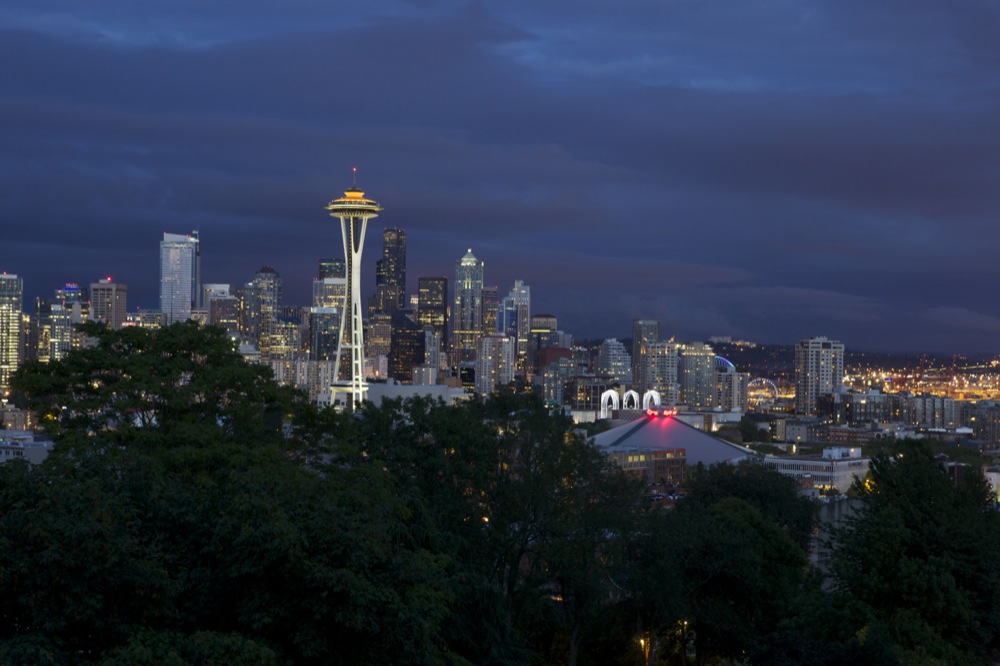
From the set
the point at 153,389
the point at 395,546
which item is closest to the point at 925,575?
the point at 395,546

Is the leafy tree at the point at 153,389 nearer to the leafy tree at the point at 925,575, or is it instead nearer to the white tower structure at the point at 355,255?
the leafy tree at the point at 925,575

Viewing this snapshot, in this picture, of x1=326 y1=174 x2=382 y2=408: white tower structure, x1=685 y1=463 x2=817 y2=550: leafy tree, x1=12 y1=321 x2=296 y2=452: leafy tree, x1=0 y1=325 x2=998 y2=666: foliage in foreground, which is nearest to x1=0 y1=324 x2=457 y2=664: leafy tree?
x1=0 y1=325 x2=998 y2=666: foliage in foreground

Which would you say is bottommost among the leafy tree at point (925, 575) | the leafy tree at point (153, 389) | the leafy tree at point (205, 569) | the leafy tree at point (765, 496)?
the leafy tree at point (765, 496)

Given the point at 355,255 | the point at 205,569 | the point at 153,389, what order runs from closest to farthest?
1. the point at 205,569
2. the point at 153,389
3. the point at 355,255

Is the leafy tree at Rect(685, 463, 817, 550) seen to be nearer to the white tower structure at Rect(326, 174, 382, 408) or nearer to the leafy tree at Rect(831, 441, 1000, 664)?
the leafy tree at Rect(831, 441, 1000, 664)

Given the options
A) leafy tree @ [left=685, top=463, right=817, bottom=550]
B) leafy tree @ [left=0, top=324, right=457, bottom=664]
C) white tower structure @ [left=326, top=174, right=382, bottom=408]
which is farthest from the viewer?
white tower structure @ [left=326, top=174, right=382, bottom=408]

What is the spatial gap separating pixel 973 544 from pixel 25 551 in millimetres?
20944

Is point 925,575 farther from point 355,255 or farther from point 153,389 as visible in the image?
point 355,255

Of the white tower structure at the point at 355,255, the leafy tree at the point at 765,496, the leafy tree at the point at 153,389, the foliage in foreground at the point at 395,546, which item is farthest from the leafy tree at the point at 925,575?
the white tower structure at the point at 355,255

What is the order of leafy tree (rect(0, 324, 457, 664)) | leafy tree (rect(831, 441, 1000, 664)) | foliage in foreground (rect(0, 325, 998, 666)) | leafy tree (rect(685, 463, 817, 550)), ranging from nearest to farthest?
leafy tree (rect(0, 324, 457, 664)), foliage in foreground (rect(0, 325, 998, 666)), leafy tree (rect(831, 441, 1000, 664)), leafy tree (rect(685, 463, 817, 550))

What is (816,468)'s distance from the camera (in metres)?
124

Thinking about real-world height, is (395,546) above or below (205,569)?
above

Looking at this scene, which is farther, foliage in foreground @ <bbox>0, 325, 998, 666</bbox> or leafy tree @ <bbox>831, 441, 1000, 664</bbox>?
leafy tree @ <bbox>831, 441, 1000, 664</bbox>

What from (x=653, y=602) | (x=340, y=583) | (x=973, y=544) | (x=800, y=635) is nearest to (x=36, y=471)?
(x=340, y=583)
